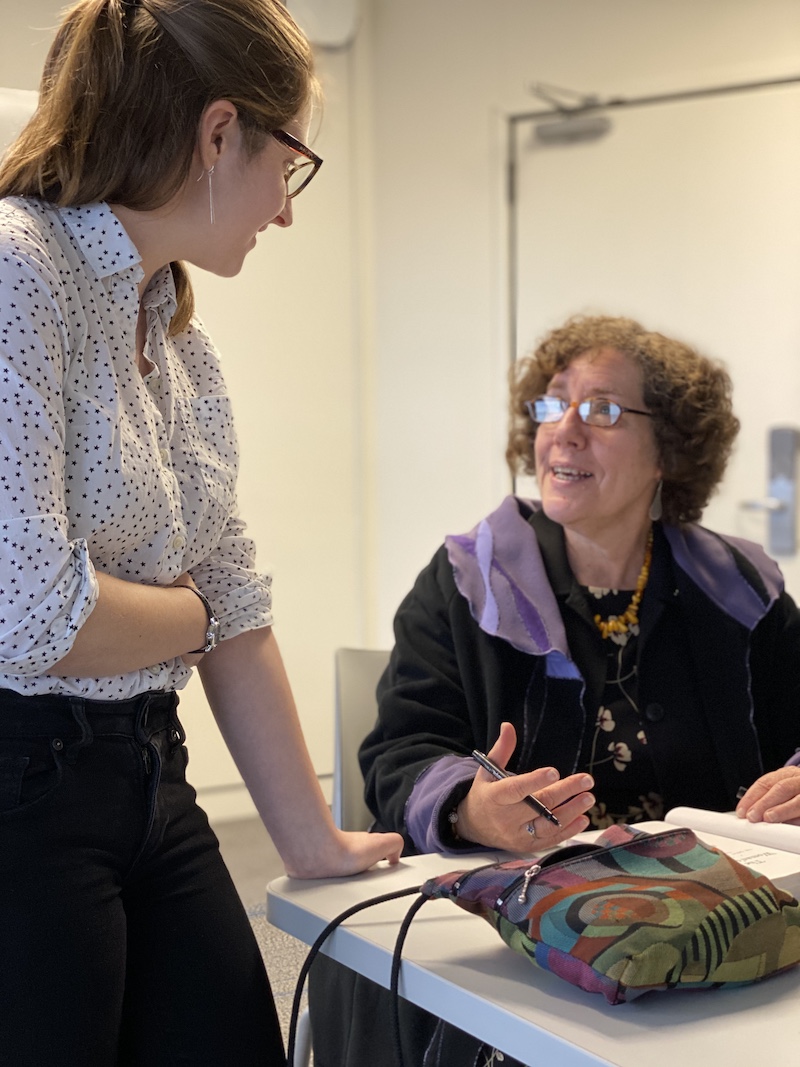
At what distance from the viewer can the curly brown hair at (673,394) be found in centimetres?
199

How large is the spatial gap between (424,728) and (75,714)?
0.74m

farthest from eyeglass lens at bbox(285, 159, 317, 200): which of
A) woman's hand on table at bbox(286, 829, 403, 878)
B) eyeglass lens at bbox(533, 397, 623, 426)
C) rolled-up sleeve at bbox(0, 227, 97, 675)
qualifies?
eyeglass lens at bbox(533, 397, 623, 426)

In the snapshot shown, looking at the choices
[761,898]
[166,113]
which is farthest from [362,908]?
[166,113]

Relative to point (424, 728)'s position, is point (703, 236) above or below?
above

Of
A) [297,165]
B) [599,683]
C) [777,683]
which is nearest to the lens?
[297,165]

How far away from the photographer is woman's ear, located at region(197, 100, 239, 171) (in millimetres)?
1055

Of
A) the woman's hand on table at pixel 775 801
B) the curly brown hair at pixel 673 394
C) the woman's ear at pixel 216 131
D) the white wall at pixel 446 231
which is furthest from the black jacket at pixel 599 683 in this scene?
the white wall at pixel 446 231

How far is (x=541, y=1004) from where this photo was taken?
858 millimetres

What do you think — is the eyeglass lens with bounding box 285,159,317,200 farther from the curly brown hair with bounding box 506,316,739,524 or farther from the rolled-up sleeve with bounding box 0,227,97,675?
the curly brown hair with bounding box 506,316,739,524

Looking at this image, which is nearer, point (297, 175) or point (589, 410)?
point (297, 175)

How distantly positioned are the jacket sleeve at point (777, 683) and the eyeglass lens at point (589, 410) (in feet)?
1.33

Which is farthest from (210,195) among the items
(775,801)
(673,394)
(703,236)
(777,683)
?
(703,236)

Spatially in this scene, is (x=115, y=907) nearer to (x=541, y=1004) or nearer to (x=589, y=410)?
(x=541, y=1004)

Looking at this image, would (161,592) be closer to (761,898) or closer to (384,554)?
(761,898)
